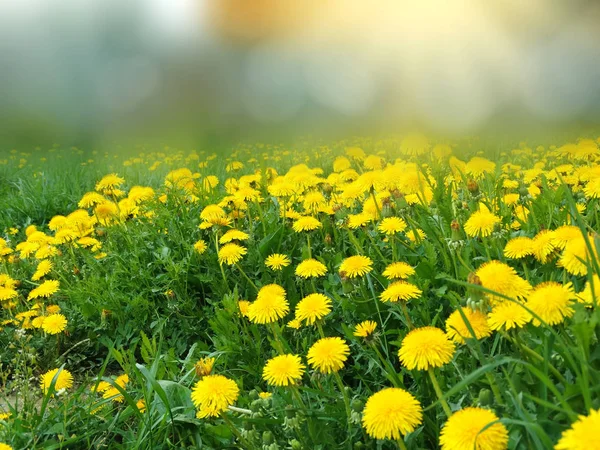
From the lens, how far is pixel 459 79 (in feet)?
8.82

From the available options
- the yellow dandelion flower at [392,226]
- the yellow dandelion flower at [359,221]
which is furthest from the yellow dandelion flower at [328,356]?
the yellow dandelion flower at [359,221]

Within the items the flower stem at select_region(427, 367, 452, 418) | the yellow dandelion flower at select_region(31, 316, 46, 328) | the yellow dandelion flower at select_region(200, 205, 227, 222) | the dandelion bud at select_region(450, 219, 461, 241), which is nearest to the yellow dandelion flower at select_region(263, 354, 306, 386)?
the flower stem at select_region(427, 367, 452, 418)

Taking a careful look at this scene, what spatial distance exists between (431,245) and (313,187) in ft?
2.19

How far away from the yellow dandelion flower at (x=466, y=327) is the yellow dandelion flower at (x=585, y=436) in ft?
0.97

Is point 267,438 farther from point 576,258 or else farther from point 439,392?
point 576,258

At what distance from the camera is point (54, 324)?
5.23 ft

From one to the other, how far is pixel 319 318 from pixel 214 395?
10.1 inches

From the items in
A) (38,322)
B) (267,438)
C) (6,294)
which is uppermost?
(6,294)

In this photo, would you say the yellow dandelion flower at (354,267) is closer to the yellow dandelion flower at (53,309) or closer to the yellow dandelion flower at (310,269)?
the yellow dandelion flower at (310,269)

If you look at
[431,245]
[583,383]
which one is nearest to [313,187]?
[431,245]

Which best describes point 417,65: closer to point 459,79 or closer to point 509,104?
point 459,79

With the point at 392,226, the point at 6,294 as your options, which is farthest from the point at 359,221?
the point at 6,294

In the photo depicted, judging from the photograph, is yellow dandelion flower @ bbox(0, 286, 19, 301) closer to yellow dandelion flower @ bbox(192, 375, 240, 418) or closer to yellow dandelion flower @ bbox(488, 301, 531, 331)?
yellow dandelion flower @ bbox(192, 375, 240, 418)

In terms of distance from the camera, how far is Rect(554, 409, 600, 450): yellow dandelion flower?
48 centimetres
